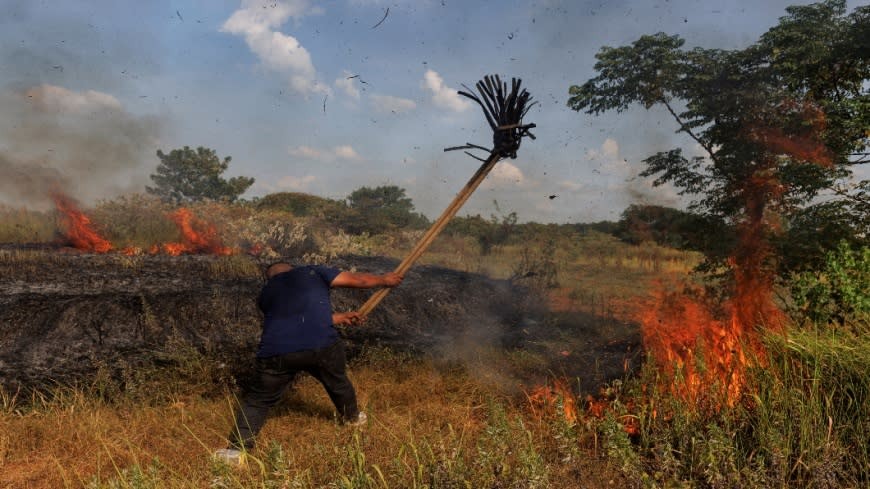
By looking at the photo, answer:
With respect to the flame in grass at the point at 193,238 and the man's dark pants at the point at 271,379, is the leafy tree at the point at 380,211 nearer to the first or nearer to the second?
the flame in grass at the point at 193,238

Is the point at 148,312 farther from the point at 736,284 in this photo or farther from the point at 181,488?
the point at 736,284

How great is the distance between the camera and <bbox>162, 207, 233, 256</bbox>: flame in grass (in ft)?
37.5

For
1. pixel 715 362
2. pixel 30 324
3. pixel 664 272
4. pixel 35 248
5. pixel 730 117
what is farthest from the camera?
pixel 664 272

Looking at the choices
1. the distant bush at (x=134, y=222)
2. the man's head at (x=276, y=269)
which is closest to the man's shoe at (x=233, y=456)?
the man's head at (x=276, y=269)

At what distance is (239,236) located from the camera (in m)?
12.3

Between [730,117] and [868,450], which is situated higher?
[730,117]

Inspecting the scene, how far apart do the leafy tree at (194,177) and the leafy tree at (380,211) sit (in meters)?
8.01

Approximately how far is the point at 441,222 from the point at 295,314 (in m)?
1.47

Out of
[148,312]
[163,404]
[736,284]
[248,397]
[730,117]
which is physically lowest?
[163,404]

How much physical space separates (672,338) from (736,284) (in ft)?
6.19

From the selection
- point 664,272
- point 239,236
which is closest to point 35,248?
point 239,236

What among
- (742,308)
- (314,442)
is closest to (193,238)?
(314,442)

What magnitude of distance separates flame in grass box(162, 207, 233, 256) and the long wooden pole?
8.09m

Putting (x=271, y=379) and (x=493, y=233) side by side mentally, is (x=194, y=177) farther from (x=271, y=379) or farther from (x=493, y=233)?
(x=271, y=379)
